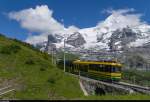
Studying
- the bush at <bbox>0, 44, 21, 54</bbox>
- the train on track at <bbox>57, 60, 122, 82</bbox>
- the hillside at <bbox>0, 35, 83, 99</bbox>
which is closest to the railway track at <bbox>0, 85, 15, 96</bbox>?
the hillside at <bbox>0, 35, 83, 99</bbox>

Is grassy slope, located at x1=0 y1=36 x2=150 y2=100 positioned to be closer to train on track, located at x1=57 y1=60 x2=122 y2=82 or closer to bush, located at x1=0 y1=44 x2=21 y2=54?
bush, located at x1=0 y1=44 x2=21 y2=54

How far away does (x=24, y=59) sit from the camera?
172 feet

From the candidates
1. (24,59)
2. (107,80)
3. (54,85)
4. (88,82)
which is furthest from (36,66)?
(107,80)

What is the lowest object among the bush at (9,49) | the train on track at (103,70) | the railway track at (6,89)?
the railway track at (6,89)

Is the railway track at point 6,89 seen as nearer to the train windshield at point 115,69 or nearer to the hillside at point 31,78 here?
the hillside at point 31,78

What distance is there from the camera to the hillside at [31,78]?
129 ft

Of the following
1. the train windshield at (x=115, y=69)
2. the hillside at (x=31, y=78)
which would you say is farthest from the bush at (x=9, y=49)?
the train windshield at (x=115, y=69)

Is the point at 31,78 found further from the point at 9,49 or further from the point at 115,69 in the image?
the point at 115,69

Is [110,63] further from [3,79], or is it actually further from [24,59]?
[3,79]

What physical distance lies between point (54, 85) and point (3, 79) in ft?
21.7

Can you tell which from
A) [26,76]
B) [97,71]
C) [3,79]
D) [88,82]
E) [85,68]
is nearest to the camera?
[3,79]

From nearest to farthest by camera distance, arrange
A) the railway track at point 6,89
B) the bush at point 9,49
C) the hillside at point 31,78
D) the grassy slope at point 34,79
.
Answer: the railway track at point 6,89
the grassy slope at point 34,79
the hillside at point 31,78
the bush at point 9,49

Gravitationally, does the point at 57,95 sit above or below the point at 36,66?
below

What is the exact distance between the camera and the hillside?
39.4 m
